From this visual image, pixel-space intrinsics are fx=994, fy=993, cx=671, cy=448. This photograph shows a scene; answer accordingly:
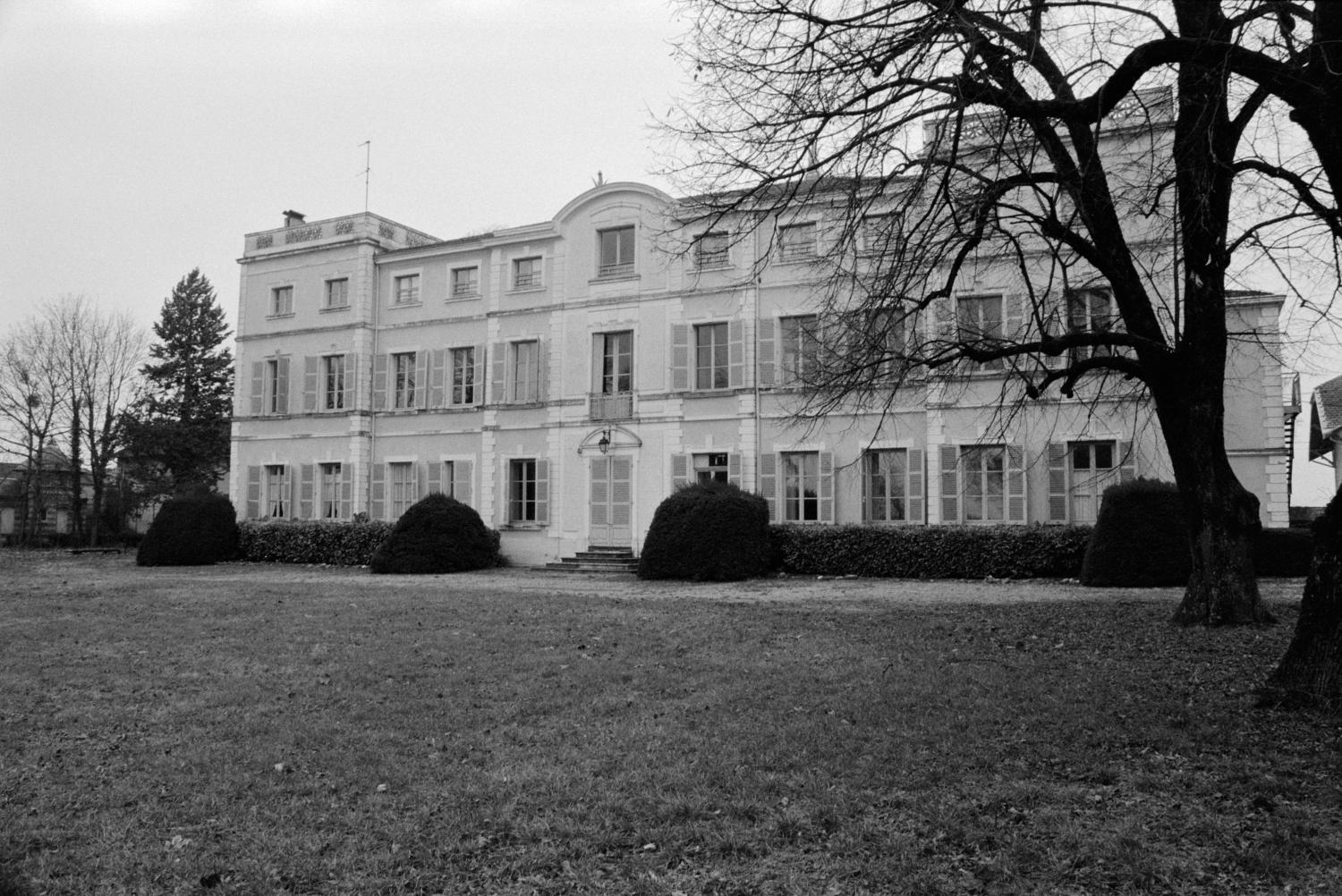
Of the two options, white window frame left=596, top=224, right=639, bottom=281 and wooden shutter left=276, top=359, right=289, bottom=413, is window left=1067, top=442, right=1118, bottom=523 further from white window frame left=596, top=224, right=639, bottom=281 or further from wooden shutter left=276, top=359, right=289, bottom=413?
wooden shutter left=276, top=359, right=289, bottom=413

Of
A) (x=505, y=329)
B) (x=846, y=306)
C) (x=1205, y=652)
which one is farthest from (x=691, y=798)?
(x=505, y=329)

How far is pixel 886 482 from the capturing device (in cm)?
2034

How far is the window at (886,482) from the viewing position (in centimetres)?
2019

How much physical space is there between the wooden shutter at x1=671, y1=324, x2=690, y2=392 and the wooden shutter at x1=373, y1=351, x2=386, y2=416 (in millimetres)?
8514

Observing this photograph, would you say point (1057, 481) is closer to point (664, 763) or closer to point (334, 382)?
point (664, 763)

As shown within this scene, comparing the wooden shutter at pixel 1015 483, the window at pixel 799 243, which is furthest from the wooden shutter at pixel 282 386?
the wooden shutter at pixel 1015 483

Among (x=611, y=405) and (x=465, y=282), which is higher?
(x=465, y=282)

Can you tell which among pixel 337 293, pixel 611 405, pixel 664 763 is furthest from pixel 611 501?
pixel 664 763

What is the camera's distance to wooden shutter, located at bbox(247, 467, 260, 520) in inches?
1076

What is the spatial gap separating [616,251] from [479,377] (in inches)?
189

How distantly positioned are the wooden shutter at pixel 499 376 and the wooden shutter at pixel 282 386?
6759mm

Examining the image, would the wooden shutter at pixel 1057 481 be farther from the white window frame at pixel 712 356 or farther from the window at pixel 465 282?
the window at pixel 465 282

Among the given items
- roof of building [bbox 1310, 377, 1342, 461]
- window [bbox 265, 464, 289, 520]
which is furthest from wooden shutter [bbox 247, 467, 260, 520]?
roof of building [bbox 1310, 377, 1342, 461]

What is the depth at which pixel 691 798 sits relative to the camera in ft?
15.6
